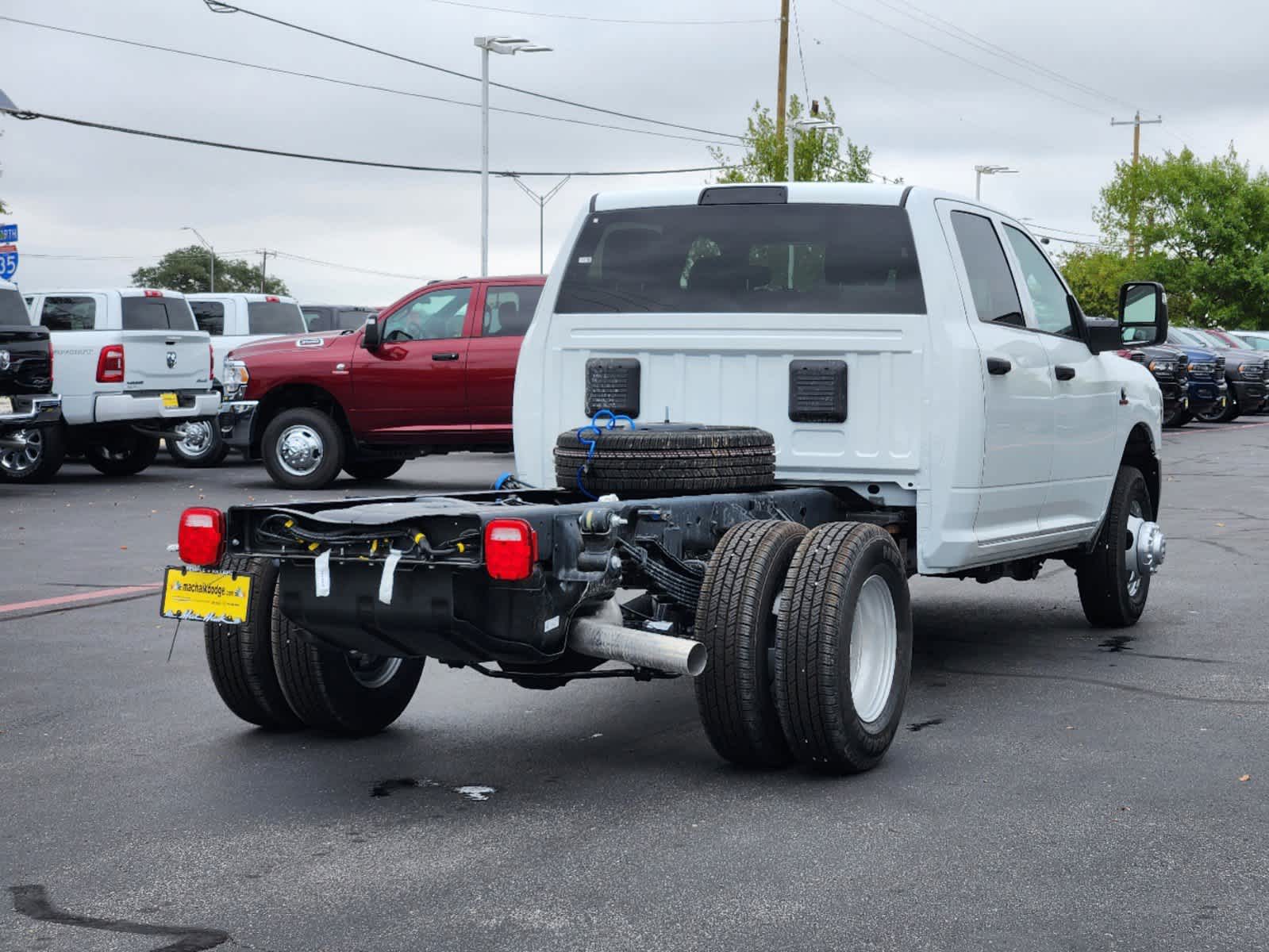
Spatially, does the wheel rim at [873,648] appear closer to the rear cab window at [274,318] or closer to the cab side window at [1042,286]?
the cab side window at [1042,286]

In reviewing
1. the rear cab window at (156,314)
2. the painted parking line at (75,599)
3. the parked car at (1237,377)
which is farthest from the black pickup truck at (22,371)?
the parked car at (1237,377)

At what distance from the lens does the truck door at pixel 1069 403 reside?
7.61 m

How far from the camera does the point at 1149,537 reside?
28.1ft

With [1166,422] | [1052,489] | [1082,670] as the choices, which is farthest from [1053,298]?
[1166,422]

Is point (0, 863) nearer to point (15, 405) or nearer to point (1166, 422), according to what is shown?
point (15, 405)

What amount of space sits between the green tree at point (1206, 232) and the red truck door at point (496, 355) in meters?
49.2

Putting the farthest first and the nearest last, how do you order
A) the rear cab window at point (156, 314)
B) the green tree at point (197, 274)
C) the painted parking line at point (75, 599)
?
1. the green tree at point (197, 274)
2. the rear cab window at point (156, 314)
3. the painted parking line at point (75, 599)

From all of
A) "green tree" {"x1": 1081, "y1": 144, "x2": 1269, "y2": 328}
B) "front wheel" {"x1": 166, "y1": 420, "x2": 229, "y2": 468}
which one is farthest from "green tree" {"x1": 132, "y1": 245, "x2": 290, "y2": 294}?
"front wheel" {"x1": 166, "y1": 420, "x2": 229, "y2": 468}

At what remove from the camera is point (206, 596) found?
528 centimetres

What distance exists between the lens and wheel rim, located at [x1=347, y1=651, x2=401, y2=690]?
6.01 m

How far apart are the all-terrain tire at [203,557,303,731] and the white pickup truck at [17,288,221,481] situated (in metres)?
12.9

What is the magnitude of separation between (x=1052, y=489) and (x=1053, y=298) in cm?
103

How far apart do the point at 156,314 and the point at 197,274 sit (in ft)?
343

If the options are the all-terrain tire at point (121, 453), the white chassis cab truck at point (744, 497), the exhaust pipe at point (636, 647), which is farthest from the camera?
the all-terrain tire at point (121, 453)
